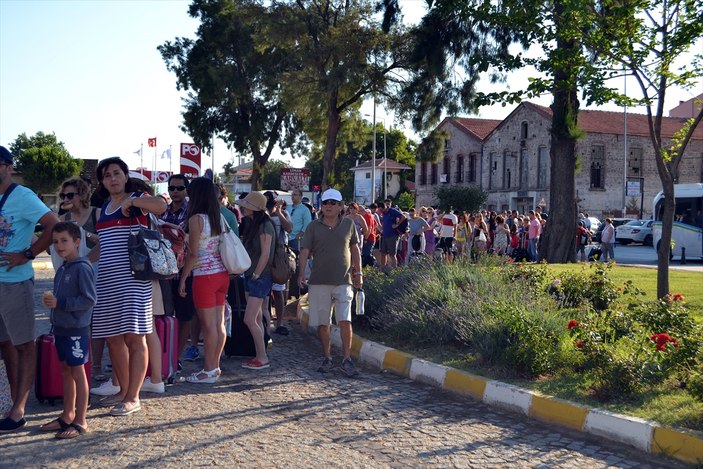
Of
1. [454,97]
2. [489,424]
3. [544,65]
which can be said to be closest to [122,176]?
[489,424]

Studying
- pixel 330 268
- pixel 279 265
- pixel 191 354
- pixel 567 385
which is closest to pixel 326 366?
pixel 330 268

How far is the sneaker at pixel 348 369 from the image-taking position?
7.77m

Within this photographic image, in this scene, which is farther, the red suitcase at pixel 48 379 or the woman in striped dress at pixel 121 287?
the red suitcase at pixel 48 379

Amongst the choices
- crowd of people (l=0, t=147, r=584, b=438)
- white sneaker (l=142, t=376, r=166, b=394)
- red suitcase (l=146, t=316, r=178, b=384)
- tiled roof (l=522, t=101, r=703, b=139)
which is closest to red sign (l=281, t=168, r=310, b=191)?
crowd of people (l=0, t=147, r=584, b=438)

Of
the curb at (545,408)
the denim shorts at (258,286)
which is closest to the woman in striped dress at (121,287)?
the denim shorts at (258,286)

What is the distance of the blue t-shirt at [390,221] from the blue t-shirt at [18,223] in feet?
36.7

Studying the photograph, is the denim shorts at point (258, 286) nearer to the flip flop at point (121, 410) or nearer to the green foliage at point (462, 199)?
the flip flop at point (121, 410)

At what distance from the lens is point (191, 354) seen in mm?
8461

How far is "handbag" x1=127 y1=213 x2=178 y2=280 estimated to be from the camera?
5.76 m

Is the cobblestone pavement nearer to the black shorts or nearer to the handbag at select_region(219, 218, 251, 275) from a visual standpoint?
the black shorts

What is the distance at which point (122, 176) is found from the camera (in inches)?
232

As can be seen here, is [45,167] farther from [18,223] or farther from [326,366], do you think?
[18,223]

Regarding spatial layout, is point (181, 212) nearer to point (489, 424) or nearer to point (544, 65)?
point (489, 424)

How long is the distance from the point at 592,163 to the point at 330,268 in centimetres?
4669
